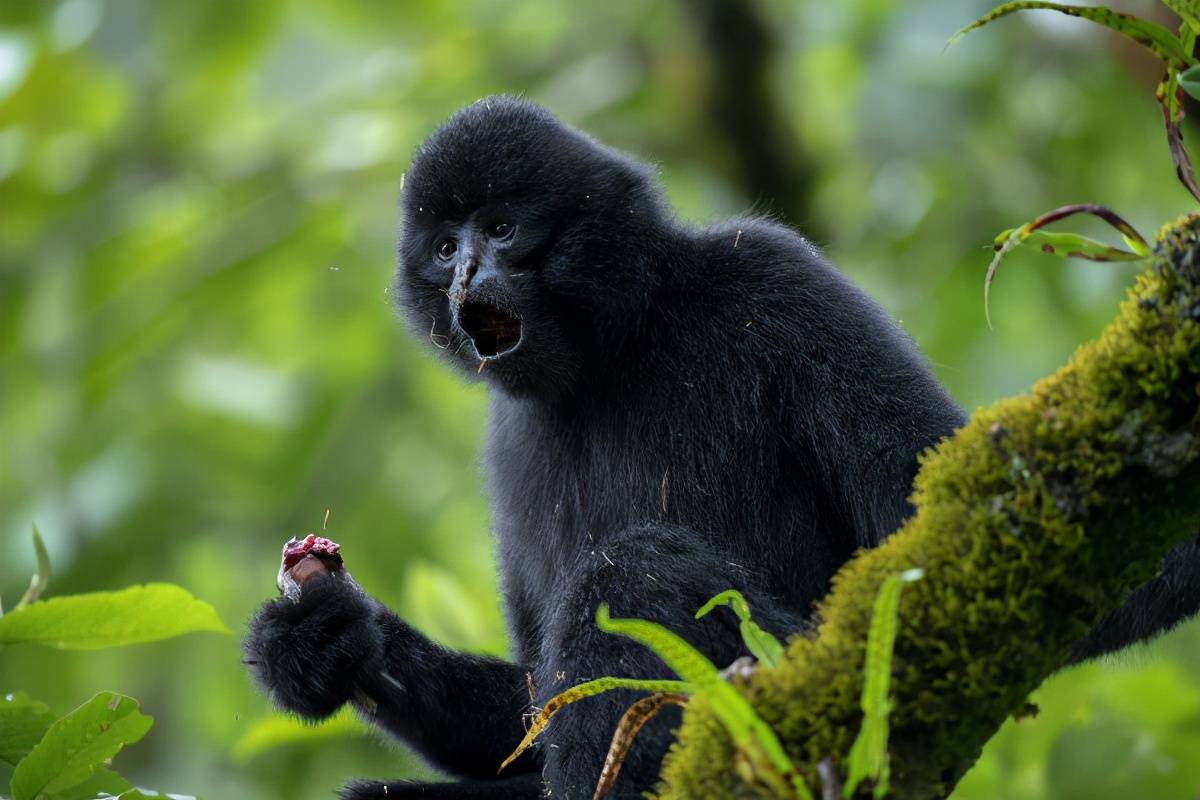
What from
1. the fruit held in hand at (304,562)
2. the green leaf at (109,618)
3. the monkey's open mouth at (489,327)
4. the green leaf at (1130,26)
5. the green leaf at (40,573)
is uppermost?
the monkey's open mouth at (489,327)

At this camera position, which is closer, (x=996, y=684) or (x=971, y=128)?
(x=996, y=684)

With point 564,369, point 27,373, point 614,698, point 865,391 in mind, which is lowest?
point 614,698

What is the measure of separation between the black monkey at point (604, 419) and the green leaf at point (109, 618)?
930 mm

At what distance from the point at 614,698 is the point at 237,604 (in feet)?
25.9

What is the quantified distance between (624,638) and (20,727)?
157 centimetres

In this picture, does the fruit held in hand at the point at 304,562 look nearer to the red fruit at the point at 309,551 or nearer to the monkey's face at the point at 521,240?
the red fruit at the point at 309,551

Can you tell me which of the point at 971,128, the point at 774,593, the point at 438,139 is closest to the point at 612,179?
the point at 438,139

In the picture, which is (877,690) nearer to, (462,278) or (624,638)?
(624,638)

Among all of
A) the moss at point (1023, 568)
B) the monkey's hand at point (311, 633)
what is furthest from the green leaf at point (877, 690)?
the monkey's hand at point (311, 633)

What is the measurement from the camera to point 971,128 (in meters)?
9.95

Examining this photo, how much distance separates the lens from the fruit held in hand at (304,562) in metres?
4.59

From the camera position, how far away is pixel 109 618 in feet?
11.8

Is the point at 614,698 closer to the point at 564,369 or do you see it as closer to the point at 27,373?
the point at 564,369

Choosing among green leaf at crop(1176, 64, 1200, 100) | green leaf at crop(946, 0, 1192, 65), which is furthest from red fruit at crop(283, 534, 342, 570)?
green leaf at crop(1176, 64, 1200, 100)
